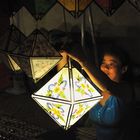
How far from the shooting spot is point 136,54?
249 inches

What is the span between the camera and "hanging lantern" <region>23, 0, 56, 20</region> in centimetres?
296

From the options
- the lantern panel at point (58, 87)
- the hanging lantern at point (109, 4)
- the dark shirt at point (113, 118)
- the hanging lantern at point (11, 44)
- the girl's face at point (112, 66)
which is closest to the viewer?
the lantern panel at point (58, 87)

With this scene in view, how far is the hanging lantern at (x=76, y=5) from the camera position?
9.45 ft

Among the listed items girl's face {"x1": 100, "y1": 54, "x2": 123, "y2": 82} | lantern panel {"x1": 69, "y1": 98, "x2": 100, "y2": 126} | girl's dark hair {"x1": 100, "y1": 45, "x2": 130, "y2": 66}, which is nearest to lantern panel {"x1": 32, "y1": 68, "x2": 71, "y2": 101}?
lantern panel {"x1": 69, "y1": 98, "x2": 100, "y2": 126}

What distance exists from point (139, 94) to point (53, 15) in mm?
2456

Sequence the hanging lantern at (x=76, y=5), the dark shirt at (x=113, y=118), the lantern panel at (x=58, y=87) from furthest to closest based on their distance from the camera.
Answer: the dark shirt at (x=113, y=118)
the hanging lantern at (x=76, y=5)
the lantern panel at (x=58, y=87)

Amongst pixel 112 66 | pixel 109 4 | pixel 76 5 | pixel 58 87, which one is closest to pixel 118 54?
pixel 112 66

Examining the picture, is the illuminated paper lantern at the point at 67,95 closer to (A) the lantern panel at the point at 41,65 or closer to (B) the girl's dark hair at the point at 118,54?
(A) the lantern panel at the point at 41,65

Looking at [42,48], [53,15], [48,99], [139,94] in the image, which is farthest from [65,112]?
[53,15]

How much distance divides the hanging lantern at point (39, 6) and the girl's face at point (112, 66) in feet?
2.54

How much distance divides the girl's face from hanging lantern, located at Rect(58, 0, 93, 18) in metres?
0.59

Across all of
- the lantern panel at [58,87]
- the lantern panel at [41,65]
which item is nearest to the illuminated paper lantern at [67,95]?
the lantern panel at [58,87]

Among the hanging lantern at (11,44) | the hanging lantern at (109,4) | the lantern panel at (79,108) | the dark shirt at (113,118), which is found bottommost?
the dark shirt at (113,118)

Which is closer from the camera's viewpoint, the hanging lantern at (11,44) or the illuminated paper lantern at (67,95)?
the illuminated paper lantern at (67,95)
